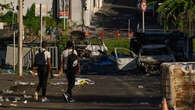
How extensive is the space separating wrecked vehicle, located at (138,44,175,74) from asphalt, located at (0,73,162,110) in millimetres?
5363

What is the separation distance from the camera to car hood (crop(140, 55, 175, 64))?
2781 cm

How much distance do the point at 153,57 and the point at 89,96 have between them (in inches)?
446

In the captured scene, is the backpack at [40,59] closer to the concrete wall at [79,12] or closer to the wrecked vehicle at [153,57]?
the wrecked vehicle at [153,57]

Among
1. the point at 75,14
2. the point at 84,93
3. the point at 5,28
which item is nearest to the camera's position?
the point at 84,93

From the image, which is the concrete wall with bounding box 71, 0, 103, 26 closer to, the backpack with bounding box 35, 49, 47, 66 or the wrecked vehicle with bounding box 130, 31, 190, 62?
the wrecked vehicle with bounding box 130, 31, 190, 62

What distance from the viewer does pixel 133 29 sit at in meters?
58.6

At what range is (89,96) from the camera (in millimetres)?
17297

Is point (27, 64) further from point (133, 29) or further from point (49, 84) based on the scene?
point (133, 29)

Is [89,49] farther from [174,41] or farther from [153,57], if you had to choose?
[153,57]

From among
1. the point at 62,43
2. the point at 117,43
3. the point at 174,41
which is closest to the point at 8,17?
the point at 117,43

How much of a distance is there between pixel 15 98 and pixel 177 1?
10.5 m

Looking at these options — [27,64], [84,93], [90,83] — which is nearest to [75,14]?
[27,64]

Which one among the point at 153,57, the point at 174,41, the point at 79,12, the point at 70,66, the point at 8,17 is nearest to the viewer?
the point at 70,66

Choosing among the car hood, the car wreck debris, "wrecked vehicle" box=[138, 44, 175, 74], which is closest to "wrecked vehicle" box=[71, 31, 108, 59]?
"wrecked vehicle" box=[138, 44, 175, 74]
